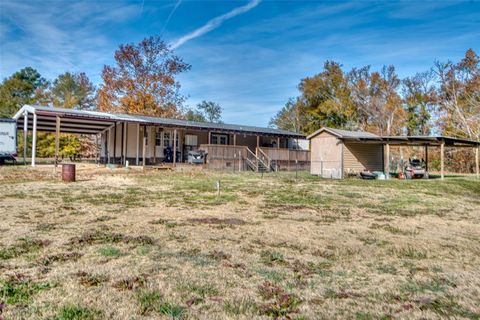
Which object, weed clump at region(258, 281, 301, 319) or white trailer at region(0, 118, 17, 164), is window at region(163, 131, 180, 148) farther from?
weed clump at region(258, 281, 301, 319)

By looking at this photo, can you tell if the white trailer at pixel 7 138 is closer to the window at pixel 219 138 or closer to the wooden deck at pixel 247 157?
the wooden deck at pixel 247 157

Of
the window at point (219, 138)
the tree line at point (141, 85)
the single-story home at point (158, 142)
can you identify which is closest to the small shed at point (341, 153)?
the single-story home at point (158, 142)

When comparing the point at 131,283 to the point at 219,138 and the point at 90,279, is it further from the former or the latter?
the point at 219,138

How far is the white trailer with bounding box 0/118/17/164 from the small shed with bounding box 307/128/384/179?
16.5m

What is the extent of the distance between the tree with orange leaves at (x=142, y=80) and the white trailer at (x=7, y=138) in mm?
12807

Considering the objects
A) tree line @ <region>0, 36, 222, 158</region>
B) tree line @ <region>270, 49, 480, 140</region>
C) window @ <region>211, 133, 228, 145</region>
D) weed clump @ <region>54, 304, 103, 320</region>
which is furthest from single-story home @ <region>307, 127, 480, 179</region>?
weed clump @ <region>54, 304, 103, 320</region>

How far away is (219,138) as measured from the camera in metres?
26.1

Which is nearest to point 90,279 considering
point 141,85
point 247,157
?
point 247,157

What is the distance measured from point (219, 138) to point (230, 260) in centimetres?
2187

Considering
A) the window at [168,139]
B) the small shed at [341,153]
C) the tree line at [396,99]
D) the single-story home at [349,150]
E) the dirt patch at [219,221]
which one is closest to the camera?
the dirt patch at [219,221]

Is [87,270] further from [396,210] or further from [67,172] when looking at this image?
[67,172]

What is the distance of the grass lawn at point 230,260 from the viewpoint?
3078 mm

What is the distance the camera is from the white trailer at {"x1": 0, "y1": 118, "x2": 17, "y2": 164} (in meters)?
18.9

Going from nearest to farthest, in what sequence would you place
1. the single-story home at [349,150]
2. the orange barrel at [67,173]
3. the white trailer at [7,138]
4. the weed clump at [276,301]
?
the weed clump at [276,301] < the orange barrel at [67,173] < the white trailer at [7,138] < the single-story home at [349,150]
